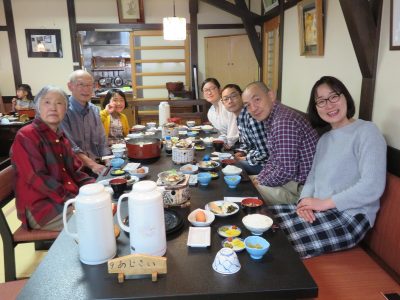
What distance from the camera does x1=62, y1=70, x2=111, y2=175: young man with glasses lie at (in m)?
2.89

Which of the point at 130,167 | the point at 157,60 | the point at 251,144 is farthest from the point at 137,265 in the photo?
the point at 157,60

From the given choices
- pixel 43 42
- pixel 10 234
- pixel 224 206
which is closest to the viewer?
pixel 224 206

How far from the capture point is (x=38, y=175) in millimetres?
1885

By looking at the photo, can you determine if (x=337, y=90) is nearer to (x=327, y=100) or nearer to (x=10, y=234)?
(x=327, y=100)

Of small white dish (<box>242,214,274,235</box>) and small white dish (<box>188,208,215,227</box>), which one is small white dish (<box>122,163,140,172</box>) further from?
small white dish (<box>242,214,274,235</box>)

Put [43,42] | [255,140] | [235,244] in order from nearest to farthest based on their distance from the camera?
1. [235,244]
2. [255,140]
3. [43,42]

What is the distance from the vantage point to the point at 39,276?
1.03 m

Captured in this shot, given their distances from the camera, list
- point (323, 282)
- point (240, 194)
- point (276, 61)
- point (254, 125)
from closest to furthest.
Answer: point (323, 282) < point (240, 194) < point (254, 125) < point (276, 61)

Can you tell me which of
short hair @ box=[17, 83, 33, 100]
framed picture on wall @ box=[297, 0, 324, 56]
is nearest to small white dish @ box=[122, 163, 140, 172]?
framed picture on wall @ box=[297, 0, 324, 56]

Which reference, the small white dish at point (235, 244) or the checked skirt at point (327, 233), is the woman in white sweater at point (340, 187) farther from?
the small white dish at point (235, 244)

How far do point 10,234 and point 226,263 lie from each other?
4.68 ft

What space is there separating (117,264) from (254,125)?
1865 millimetres

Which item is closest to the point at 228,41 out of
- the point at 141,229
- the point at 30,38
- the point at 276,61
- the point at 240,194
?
the point at 276,61

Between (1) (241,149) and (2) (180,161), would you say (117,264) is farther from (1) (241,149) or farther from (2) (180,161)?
(1) (241,149)
